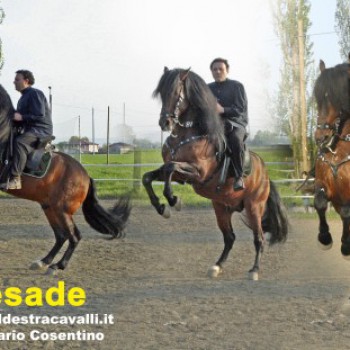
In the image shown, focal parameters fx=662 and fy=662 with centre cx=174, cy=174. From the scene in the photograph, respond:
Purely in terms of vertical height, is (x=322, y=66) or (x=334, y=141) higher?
(x=322, y=66)

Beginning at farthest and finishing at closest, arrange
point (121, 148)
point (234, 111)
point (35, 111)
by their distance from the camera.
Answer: point (121, 148)
point (35, 111)
point (234, 111)

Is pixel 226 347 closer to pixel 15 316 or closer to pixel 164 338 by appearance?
pixel 164 338

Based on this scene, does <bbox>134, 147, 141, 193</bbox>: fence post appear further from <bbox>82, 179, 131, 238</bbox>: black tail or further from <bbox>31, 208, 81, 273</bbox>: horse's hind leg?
<bbox>31, 208, 81, 273</bbox>: horse's hind leg

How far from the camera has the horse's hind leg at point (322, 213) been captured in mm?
6393

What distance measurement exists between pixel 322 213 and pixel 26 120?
3.53 metres

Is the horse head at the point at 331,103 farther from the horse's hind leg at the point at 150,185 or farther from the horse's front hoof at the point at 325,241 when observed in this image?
the horse's hind leg at the point at 150,185

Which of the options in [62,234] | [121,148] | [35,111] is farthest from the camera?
[121,148]

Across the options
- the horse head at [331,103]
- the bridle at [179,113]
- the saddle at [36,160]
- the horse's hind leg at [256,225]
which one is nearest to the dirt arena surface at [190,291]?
the horse's hind leg at [256,225]

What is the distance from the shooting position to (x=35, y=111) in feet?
25.1

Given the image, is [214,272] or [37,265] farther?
[37,265]

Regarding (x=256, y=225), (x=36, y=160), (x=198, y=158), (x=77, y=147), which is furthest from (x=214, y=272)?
(x=77, y=147)

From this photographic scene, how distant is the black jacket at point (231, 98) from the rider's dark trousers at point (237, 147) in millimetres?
112

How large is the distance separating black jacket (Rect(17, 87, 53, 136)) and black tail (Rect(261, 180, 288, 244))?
9.23 ft

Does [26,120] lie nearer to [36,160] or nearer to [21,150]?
[21,150]
